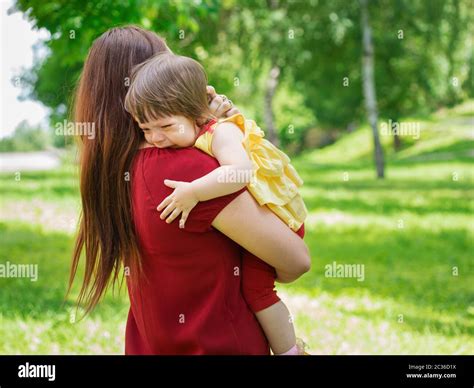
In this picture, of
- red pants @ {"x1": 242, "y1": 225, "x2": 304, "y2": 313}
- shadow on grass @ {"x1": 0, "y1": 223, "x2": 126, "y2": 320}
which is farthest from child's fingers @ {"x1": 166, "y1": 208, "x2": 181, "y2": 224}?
shadow on grass @ {"x1": 0, "y1": 223, "x2": 126, "y2": 320}

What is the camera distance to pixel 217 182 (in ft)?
7.16

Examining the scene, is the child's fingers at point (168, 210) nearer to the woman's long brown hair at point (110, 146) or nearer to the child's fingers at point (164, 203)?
the child's fingers at point (164, 203)

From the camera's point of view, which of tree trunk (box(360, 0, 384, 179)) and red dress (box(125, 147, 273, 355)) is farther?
tree trunk (box(360, 0, 384, 179))

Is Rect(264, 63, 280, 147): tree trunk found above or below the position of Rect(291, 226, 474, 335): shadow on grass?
above

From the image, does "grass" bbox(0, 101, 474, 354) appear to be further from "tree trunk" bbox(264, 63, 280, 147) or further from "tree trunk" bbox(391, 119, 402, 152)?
"tree trunk" bbox(391, 119, 402, 152)

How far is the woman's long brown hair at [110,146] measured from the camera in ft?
7.73

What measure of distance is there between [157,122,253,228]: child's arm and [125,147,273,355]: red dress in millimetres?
28

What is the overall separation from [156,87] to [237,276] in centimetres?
62

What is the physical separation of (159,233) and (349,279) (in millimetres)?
6036

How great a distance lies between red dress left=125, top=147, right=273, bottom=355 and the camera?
88.3 inches

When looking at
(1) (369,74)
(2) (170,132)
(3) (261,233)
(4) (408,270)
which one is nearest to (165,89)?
(2) (170,132)

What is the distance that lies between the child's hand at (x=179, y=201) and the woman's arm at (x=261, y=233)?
9 centimetres
